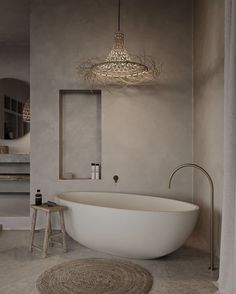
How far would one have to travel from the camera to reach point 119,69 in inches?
151

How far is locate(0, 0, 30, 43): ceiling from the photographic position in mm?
4721

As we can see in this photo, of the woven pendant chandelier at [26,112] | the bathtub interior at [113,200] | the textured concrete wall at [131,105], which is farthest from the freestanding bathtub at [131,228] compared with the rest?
the woven pendant chandelier at [26,112]

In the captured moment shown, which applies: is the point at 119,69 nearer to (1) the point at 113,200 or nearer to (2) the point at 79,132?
(2) the point at 79,132

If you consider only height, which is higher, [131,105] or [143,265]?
[131,105]

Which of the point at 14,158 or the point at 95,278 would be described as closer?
the point at 95,278

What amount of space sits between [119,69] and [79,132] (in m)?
1.27

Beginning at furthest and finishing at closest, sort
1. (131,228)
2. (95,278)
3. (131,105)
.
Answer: (131,105)
(131,228)
(95,278)

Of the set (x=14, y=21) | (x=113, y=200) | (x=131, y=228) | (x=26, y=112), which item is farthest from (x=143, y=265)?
(x=14, y=21)

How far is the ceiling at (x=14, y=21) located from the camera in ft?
15.5

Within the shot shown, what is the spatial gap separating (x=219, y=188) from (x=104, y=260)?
1354mm

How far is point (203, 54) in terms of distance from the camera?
395cm

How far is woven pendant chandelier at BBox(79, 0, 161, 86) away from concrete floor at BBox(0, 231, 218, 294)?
2.10 m

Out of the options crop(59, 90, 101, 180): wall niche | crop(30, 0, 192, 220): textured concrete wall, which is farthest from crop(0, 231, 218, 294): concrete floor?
crop(59, 90, 101, 180): wall niche

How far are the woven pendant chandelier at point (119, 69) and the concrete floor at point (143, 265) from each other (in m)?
2.10
